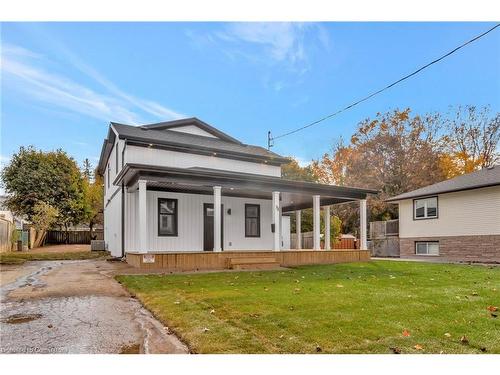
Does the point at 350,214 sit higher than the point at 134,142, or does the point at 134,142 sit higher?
the point at 134,142

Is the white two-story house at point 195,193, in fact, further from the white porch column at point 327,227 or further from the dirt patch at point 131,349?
the dirt patch at point 131,349

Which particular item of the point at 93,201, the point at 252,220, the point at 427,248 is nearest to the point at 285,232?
the point at 252,220

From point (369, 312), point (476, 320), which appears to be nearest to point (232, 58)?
point (369, 312)

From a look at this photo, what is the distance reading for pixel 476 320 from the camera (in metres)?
4.75

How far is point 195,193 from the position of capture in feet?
48.8

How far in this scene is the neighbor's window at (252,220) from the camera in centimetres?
1634

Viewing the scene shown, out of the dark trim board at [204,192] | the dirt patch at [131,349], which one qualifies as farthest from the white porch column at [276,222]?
the dirt patch at [131,349]

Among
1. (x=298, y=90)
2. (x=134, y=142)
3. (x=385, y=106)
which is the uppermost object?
(x=385, y=106)

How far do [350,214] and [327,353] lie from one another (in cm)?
2898

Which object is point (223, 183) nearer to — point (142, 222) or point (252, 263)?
point (252, 263)

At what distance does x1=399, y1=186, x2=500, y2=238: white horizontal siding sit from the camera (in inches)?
653

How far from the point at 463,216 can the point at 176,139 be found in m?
13.4

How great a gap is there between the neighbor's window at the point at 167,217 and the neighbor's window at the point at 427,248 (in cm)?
1303
